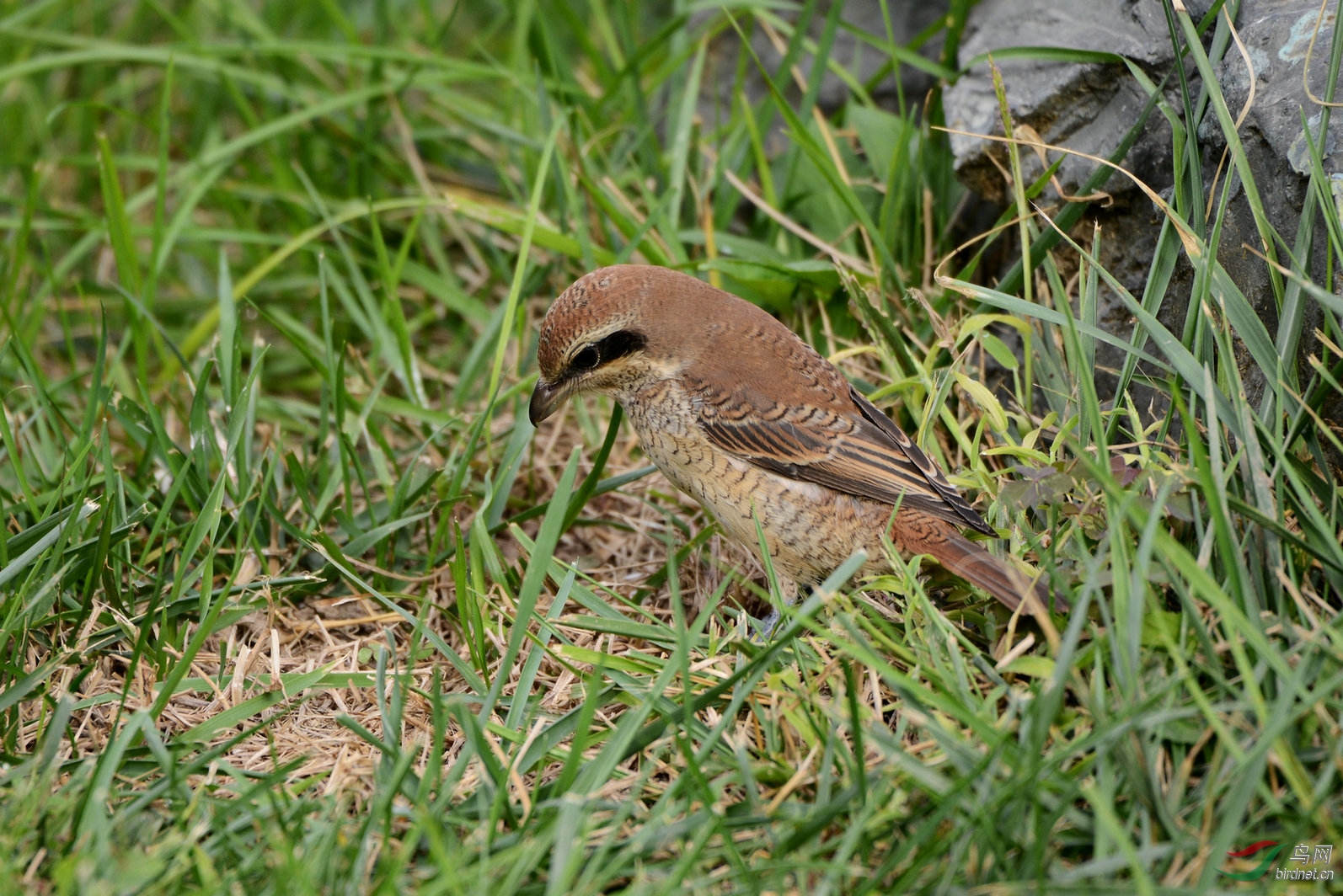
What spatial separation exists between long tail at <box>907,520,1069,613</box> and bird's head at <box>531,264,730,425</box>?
97cm

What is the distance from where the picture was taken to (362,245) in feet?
16.4

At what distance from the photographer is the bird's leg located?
3.10m

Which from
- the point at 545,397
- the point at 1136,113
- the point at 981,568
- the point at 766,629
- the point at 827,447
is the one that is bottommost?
the point at 766,629

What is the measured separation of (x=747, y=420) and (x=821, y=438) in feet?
0.77

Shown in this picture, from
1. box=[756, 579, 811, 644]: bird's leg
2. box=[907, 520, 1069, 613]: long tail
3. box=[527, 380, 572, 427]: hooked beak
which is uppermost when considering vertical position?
box=[527, 380, 572, 427]: hooked beak

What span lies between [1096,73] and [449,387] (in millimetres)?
2754

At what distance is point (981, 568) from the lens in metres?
2.80

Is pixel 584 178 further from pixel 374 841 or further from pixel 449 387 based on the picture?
pixel 374 841

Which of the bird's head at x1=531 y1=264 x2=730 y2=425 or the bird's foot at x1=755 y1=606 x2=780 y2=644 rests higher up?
the bird's head at x1=531 y1=264 x2=730 y2=425

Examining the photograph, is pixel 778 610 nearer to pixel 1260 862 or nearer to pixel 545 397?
pixel 545 397

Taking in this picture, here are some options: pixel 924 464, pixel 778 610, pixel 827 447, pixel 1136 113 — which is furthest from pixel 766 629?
pixel 1136 113

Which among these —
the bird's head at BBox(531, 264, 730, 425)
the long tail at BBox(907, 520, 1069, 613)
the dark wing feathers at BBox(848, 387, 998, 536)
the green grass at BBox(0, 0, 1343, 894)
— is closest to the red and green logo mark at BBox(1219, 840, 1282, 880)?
the green grass at BBox(0, 0, 1343, 894)

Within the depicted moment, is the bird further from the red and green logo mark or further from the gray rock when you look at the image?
the red and green logo mark

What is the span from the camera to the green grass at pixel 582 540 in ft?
7.20
